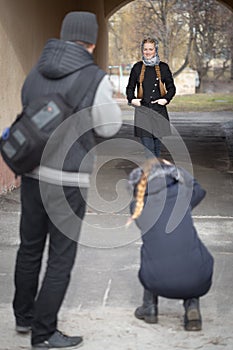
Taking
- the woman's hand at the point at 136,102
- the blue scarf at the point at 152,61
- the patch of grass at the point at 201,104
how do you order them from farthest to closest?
the patch of grass at the point at 201,104, the woman's hand at the point at 136,102, the blue scarf at the point at 152,61

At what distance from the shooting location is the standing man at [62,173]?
416 centimetres

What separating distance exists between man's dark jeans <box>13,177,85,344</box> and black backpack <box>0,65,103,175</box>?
0.65 feet

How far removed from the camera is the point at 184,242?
4.49m

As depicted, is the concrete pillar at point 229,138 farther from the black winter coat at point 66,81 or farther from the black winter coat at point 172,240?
the black winter coat at point 66,81

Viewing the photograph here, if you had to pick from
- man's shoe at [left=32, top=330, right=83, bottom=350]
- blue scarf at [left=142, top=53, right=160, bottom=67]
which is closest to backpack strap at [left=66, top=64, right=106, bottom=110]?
man's shoe at [left=32, top=330, right=83, bottom=350]

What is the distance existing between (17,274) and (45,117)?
3.25 feet

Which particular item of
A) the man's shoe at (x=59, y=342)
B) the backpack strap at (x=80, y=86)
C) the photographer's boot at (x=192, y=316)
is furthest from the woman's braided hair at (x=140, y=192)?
the man's shoe at (x=59, y=342)

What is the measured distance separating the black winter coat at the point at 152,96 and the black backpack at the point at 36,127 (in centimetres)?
452

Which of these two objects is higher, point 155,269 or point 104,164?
point 155,269

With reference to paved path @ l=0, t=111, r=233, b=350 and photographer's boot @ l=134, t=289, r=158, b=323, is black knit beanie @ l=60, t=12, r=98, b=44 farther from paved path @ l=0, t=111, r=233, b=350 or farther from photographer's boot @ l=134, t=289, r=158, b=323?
paved path @ l=0, t=111, r=233, b=350

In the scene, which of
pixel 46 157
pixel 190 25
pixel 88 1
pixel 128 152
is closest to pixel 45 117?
pixel 46 157

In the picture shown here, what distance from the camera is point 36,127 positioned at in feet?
13.4

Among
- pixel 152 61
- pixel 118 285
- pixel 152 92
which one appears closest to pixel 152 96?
pixel 152 92

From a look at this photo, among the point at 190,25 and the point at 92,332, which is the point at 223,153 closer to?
the point at 92,332
